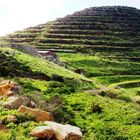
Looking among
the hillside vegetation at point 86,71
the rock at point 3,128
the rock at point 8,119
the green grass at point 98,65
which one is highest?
the rock at point 8,119

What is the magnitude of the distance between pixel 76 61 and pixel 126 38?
27.3 meters

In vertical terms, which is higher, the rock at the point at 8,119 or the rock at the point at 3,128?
the rock at the point at 8,119

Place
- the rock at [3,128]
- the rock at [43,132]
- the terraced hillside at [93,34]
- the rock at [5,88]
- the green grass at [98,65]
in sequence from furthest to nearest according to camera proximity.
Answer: the terraced hillside at [93,34] → the green grass at [98,65] → the rock at [5,88] → the rock at [3,128] → the rock at [43,132]

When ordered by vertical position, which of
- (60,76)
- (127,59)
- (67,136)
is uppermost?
(67,136)

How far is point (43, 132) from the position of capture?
15.7 metres

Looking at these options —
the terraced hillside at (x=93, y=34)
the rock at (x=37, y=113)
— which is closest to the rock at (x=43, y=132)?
the rock at (x=37, y=113)

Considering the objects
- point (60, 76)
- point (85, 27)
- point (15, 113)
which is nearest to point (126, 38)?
point (85, 27)

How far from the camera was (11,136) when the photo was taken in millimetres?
15781

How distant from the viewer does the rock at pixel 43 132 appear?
15.7 m

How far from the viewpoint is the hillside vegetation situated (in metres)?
21.0

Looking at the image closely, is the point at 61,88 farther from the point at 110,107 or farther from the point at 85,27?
the point at 85,27

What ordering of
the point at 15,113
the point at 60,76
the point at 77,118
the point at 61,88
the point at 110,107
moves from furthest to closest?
the point at 60,76 < the point at 61,88 < the point at 110,107 < the point at 77,118 < the point at 15,113

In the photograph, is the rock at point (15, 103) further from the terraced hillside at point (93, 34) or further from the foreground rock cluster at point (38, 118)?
the terraced hillside at point (93, 34)

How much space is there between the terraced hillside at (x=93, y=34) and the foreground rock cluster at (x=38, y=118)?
67106 mm
